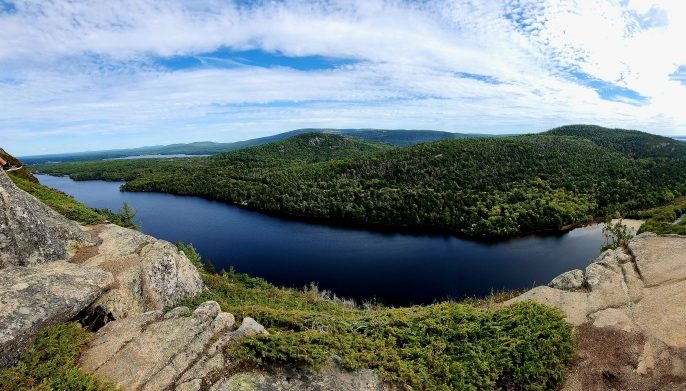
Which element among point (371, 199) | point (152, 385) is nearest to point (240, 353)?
point (152, 385)

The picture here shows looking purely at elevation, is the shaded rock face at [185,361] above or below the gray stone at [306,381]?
above

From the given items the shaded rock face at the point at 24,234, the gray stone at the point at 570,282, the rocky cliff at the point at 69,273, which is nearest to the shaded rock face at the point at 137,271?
the rocky cliff at the point at 69,273

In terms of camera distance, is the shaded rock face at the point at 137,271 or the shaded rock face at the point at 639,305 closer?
the shaded rock face at the point at 639,305

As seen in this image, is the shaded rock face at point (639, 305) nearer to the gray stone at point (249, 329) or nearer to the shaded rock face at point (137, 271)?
the gray stone at point (249, 329)

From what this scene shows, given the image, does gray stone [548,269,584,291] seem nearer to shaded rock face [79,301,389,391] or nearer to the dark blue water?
shaded rock face [79,301,389,391]

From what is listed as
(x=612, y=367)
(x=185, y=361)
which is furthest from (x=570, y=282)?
(x=185, y=361)
